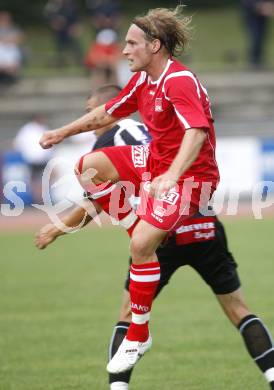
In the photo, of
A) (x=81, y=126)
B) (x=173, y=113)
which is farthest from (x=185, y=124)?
(x=81, y=126)

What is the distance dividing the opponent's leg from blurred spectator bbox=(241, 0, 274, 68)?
1723 centimetres

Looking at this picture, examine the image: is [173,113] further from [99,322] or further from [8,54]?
[8,54]

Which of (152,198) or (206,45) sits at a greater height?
(152,198)

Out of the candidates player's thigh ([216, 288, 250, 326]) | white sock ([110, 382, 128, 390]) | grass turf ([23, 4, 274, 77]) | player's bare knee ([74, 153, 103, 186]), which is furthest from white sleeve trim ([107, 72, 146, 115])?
grass turf ([23, 4, 274, 77])

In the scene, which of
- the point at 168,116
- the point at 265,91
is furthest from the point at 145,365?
the point at 265,91

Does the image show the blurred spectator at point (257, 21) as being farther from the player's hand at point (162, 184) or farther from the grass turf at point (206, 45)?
the player's hand at point (162, 184)

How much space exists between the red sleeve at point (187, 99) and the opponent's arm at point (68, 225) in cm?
111

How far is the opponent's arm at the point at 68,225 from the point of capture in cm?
636

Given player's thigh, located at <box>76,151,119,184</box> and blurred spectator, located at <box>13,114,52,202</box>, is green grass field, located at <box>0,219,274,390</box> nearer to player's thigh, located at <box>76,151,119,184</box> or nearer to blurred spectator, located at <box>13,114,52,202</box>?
player's thigh, located at <box>76,151,119,184</box>

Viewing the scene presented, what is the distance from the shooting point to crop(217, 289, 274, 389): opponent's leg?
6.23 meters

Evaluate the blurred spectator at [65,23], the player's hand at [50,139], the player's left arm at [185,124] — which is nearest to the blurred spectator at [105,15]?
the blurred spectator at [65,23]

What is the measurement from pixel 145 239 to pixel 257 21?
18.4 m

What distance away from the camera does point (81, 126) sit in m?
6.19

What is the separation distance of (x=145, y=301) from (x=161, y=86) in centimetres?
124
